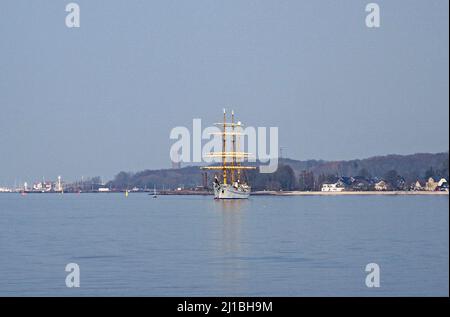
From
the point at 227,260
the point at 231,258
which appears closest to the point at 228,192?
the point at 231,258

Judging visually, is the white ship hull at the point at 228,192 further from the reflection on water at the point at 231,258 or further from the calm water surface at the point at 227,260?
the calm water surface at the point at 227,260

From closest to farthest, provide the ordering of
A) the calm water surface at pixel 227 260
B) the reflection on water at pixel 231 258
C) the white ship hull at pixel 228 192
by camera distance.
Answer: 1. the calm water surface at pixel 227 260
2. the reflection on water at pixel 231 258
3. the white ship hull at pixel 228 192

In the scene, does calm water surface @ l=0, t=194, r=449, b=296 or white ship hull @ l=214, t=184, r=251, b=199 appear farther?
white ship hull @ l=214, t=184, r=251, b=199

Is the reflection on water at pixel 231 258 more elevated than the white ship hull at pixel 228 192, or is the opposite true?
the white ship hull at pixel 228 192

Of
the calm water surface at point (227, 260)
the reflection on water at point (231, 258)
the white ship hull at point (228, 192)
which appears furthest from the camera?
the white ship hull at point (228, 192)

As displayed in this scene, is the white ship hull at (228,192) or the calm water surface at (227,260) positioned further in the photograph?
the white ship hull at (228,192)

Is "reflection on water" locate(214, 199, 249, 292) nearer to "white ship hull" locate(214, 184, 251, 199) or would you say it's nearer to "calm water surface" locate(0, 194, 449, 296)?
"calm water surface" locate(0, 194, 449, 296)

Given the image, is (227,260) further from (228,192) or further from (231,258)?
(228,192)

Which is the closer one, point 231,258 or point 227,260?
point 227,260

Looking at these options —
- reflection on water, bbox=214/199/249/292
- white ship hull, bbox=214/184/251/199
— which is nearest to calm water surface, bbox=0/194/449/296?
reflection on water, bbox=214/199/249/292

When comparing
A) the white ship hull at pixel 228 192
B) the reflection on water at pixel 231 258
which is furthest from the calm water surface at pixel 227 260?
the white ship hull at pixel 228 192

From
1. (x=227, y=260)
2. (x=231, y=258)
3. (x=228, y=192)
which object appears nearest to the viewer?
(x=227, y=260)
